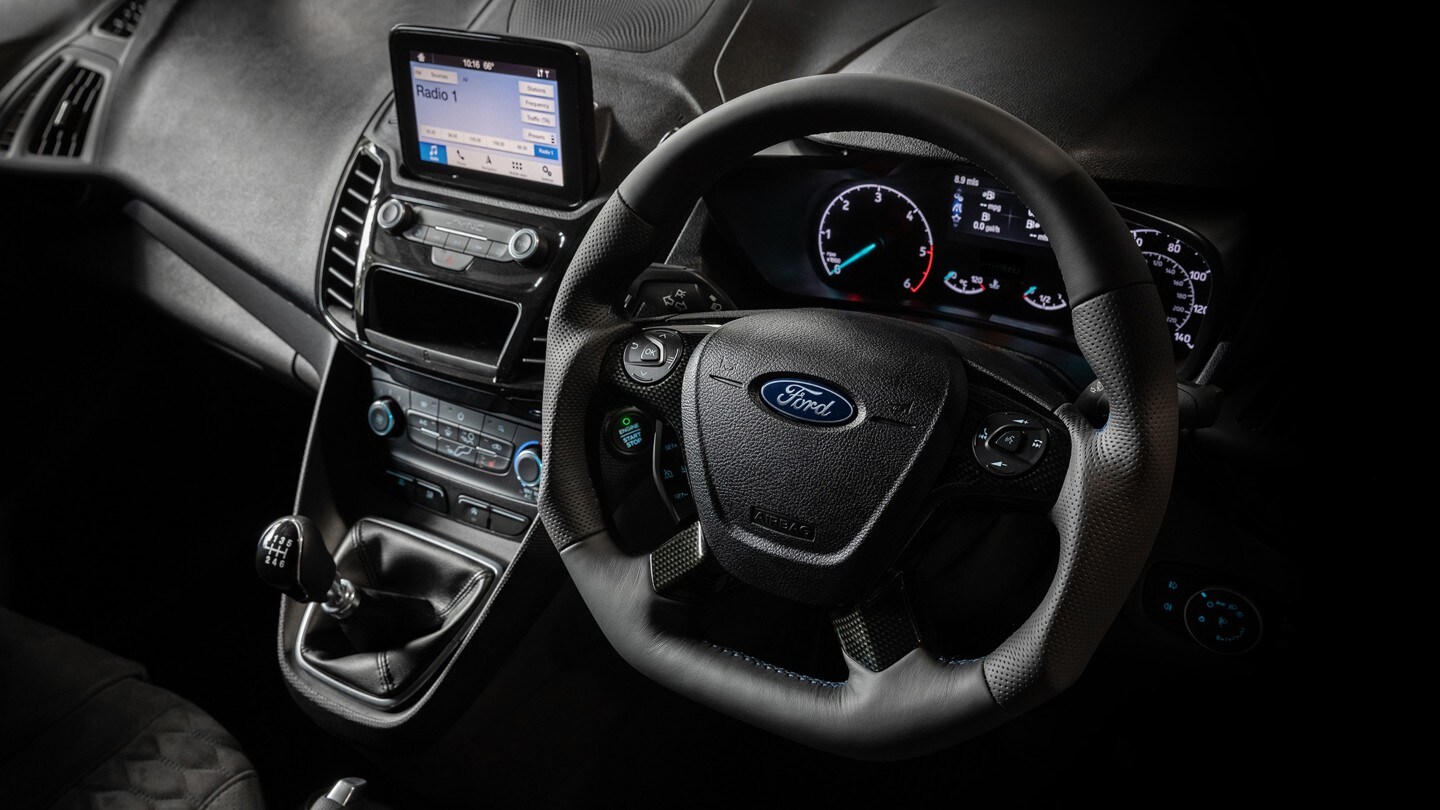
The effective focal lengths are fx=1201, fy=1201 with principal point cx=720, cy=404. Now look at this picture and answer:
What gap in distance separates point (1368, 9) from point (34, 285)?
192 centimetres

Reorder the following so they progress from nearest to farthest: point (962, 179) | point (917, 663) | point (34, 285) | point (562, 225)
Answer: point (917, 663) → point (962, 179) → point (562, 225) → point (34, 285)

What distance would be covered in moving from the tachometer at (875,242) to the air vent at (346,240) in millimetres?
580

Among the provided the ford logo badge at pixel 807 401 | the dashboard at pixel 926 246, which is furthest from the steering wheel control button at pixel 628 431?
the dashboard at pixel 926 246

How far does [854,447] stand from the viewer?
35.6 inches

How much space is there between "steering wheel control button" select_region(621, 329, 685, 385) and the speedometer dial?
0.45 m

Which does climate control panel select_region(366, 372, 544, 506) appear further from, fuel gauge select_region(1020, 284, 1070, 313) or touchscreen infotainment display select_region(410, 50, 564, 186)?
fuel gauge select_region(1020, 284, 1070, 313)

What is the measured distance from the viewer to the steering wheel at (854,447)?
79 cm

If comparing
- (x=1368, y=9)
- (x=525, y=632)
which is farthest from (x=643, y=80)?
(x=1368, y=9)

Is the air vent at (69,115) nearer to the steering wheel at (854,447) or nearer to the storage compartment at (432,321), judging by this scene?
the storage compartment at (432,321)

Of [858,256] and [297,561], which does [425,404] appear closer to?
[297,561]

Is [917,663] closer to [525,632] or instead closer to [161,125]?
[525,632]

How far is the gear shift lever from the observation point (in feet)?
4.26

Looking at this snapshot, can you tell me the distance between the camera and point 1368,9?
3.46 feet

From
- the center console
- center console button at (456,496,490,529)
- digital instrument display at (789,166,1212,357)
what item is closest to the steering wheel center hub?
digital instrument display at (789,166,1212,357)
